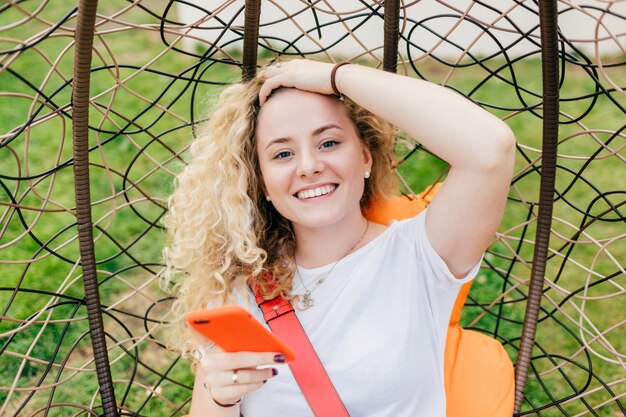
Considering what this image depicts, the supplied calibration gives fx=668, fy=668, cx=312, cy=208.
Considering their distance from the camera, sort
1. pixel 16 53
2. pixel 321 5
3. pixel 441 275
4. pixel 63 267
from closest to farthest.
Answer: pixel 16 53
pixel 441 275
pixel 63 267
pixel 321 5

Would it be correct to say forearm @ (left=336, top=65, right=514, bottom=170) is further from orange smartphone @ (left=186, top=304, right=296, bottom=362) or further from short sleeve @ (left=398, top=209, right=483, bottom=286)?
orange smartphone @ (left=186, top=304, right=296, bottom=362)

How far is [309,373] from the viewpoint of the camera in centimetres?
144

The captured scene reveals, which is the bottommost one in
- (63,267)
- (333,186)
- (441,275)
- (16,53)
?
(63,267)

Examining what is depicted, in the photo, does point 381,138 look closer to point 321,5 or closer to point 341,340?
point 341,340

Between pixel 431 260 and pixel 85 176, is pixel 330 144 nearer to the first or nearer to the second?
pixel 431 260

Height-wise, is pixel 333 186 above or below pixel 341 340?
above

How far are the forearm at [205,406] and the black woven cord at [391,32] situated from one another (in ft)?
2.87

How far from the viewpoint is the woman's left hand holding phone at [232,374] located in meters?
1.21

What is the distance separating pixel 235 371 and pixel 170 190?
1.87 meters

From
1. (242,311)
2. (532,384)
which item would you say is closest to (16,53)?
(242,311)

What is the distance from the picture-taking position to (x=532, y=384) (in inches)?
89.4

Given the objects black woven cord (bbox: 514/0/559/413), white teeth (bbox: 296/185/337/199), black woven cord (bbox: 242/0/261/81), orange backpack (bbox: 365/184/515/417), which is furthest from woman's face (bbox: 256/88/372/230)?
black woven cord (bbox: 514/0/559/413)

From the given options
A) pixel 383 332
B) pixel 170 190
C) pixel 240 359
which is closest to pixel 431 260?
pixel 383 332

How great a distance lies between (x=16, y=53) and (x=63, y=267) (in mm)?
1595
